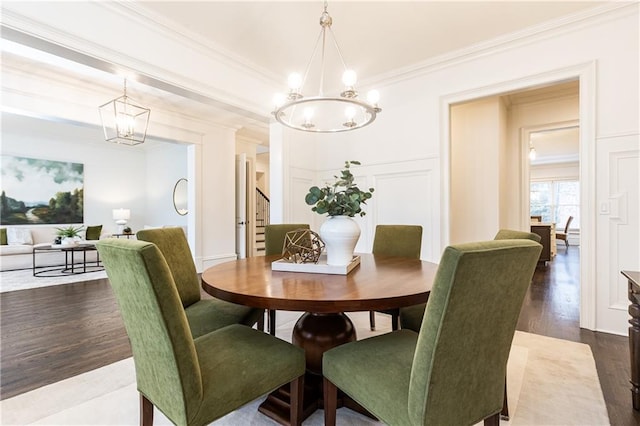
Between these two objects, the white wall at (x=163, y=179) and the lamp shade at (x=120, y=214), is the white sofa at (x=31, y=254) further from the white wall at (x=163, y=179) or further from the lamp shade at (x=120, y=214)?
the white wall at (x=163, y=179)

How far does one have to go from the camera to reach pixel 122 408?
5.19 ft

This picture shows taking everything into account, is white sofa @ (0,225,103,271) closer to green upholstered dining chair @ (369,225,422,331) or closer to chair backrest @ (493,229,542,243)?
green upholstered dining chair @ (369,225,422,331)

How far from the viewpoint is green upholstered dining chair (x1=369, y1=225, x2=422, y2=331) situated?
8.27ft

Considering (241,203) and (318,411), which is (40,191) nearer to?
(241,203)

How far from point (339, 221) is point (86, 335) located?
247cm

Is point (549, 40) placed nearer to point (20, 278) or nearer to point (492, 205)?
point (492, 205)

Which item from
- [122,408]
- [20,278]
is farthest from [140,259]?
[20,278]

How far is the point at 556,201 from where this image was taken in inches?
392

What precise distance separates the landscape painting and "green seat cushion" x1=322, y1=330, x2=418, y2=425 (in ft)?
26.0

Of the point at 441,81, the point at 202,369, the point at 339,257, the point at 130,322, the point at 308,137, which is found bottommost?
the point at 202,369

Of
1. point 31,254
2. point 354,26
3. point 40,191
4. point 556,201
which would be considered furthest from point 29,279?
point 556,201

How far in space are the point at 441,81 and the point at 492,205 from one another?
6.12ft

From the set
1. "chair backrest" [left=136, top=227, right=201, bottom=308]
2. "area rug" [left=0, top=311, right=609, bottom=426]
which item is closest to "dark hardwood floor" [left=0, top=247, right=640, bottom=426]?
"area rug" [left=0, top=311, right=609, bottom=426]

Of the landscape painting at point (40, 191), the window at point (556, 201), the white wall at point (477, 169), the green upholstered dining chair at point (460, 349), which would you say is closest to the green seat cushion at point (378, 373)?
the green upholstered dining chair at point (460, 349)
